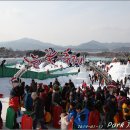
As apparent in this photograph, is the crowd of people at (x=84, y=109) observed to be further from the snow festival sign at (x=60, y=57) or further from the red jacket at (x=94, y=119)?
the snow festival sign at (x=60, y=57)

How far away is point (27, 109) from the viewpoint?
12.5 meters

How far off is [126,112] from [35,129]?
132 inches

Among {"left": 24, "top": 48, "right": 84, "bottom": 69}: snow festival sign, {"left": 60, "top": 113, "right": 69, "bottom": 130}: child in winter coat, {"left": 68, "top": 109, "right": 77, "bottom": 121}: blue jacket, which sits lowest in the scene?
{"left": 60, "top": 113, "right": 69, "bottom": 130}: child in winter coat

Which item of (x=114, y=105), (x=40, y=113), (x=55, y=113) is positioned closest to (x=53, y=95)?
(x=55, y=113)

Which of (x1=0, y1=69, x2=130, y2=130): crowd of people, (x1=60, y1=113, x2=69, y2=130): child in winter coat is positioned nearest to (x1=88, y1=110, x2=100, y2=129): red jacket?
(x1=0, y1=69, x2=130, y2=130): crowd of people

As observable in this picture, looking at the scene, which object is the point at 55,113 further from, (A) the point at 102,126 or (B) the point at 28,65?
(B) the point at 28,65

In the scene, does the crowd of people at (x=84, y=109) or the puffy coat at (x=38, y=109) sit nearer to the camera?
the puffy coat at (x=38, y=109)

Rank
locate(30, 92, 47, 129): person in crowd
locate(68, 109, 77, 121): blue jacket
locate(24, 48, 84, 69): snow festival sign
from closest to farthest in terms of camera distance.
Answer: locate(30, 92, 47, 129): person in crowd
locate(68, 109, 77, 121): blue jacket
locate(24, 48, 84, 69): snow festival sign

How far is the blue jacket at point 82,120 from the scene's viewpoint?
1059 centimetres

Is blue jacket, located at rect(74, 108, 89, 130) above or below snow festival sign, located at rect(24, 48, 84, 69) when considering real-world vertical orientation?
below

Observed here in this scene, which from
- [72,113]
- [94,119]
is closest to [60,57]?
[94,119]

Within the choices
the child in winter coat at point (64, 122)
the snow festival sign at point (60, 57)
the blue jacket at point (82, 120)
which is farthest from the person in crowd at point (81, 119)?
the snow festival sign at point (60, 57)

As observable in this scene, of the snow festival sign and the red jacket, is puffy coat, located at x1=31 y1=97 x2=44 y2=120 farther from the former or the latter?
the snow festival sign

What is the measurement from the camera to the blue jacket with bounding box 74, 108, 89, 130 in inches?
417
